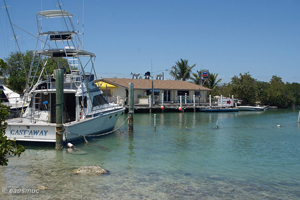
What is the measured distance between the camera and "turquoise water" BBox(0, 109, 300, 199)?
9.14 meters

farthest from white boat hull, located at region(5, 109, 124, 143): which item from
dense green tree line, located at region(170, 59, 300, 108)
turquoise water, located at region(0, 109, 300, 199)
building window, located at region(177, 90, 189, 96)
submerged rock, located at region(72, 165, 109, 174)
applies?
dense green tree line, located at region(170, 59, 300, 108)

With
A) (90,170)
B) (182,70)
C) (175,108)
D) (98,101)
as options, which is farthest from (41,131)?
(182,70)

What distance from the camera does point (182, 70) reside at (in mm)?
62375

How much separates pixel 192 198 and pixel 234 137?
40.8ft

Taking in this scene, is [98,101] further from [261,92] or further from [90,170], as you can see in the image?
[261,92]

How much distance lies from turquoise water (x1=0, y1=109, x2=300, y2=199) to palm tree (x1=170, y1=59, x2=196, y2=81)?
43477mm

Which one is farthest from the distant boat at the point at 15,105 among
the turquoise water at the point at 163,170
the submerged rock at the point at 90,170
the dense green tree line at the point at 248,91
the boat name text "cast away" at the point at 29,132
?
the dense green tree line at the point at 248,91

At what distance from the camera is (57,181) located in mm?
9883

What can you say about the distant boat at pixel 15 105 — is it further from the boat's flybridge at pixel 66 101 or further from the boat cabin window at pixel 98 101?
the boat cabin window at pixel 98 101

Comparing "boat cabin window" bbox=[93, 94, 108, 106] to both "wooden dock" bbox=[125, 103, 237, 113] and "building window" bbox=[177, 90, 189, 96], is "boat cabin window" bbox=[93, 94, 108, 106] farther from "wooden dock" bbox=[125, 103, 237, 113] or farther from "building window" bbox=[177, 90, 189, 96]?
"building window" bbox=[177, 90, 189, 96]

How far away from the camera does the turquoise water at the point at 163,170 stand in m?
9.14

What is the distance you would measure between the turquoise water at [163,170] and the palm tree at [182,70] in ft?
143

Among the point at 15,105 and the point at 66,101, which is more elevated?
the point at 66,101

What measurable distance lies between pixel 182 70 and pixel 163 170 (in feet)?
170
